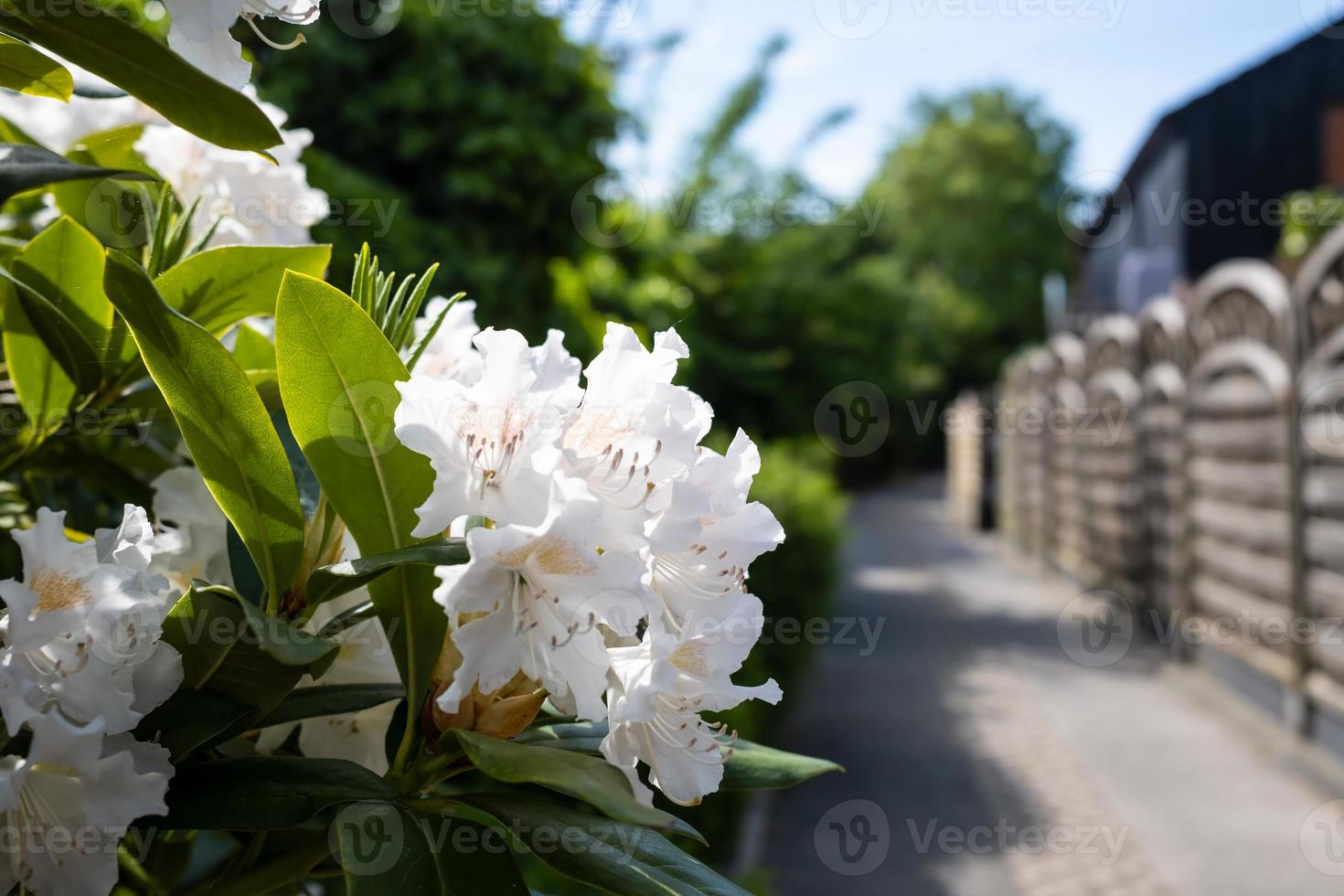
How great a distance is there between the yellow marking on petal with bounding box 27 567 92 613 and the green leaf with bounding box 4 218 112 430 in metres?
0.23

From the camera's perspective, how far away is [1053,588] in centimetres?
1016

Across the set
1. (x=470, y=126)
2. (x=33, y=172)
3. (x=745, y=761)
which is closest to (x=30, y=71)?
(x=33, y=172)

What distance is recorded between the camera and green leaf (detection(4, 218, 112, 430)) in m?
0.75

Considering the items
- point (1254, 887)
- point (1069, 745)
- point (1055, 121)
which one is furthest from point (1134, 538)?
point (1055, 121)

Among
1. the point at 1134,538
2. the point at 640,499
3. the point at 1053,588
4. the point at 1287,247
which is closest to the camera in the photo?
the point at 640,499

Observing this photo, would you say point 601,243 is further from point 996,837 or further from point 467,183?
point 996,837

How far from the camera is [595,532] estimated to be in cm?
53

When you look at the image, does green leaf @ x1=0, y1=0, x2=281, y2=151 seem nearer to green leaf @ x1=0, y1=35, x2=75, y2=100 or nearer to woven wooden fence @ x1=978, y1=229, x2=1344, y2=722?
green leaf @ x1=0, y1=35, x2=75, y2=100

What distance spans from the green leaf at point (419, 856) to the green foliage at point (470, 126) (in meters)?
3.54

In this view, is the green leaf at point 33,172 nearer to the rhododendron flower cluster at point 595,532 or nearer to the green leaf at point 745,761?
the rhododendron flower cluster at point 595,532

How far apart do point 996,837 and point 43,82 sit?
482cm

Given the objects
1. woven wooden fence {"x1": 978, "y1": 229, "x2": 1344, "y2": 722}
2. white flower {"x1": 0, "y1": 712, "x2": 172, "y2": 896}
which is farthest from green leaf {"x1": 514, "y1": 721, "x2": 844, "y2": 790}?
woven wooden fence {"x1": 978, "y1": 229, "x2": 1344, "y2": 722}

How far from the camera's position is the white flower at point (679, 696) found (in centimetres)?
56

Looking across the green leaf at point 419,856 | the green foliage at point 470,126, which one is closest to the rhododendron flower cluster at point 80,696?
the green leaf at point 419,856
